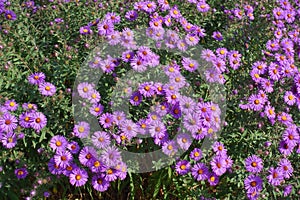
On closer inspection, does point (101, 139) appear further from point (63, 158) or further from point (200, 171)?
point (200, 171)

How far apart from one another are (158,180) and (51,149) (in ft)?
3.46

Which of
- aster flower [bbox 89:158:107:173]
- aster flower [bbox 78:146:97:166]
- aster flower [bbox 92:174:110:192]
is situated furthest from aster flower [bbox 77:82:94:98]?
aster flower [bbox 92:174:110:192]

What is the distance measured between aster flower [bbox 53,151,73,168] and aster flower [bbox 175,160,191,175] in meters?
0.93

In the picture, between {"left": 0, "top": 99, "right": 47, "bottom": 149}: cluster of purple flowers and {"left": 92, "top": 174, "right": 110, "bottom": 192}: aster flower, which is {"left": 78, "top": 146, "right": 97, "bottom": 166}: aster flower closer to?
{"left": 92, "top": 174, "right": 110, "bottom": 192}: aster flower

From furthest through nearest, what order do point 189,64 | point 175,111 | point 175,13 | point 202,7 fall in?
1. point 202,7
2. point 175,13
3. point 189,64
4. point 175,111

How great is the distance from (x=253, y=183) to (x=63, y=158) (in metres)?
1.62

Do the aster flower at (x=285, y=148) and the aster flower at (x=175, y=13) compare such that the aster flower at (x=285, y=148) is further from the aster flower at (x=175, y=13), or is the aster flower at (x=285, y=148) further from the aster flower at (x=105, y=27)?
the aster flower at (x=105, y=27)

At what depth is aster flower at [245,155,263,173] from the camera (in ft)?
12.2

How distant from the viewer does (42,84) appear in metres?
3.82

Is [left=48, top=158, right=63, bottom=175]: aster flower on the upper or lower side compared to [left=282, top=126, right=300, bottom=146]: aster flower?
lower

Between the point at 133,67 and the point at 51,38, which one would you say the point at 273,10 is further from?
the point at 51,38

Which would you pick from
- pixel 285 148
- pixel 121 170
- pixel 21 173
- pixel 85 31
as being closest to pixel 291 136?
pixel 285 148

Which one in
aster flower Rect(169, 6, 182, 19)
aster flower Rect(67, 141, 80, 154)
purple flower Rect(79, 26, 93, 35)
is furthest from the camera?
aster flower Rect(169, 6, 182, 19)

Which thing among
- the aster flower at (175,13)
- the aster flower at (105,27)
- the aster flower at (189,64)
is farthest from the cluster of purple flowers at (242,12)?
the aster flower at (105,27)
